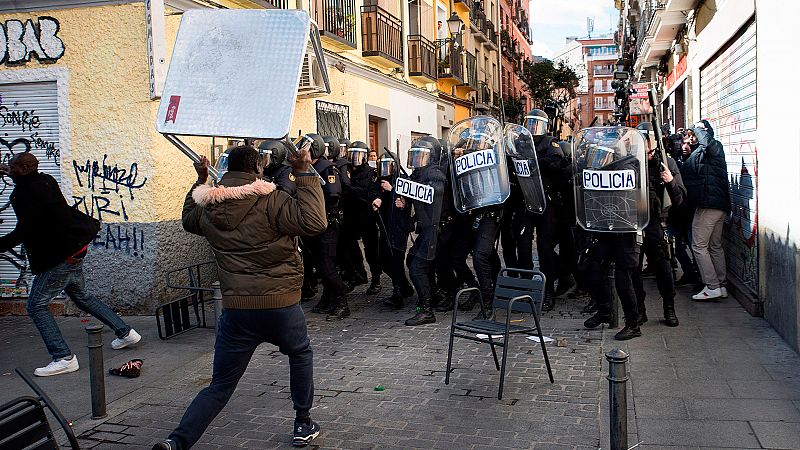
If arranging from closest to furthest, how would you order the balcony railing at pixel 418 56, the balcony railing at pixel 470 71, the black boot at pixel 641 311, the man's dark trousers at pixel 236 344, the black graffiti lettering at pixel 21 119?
1. the man's dark trousers at pixel 236 344
2. the black boot at pixel 641 311
3. the black graffiti lettering at pixel 21 119
4. the balcony railing at pixel 418 56
5. the balcony railing at pixel 470 71

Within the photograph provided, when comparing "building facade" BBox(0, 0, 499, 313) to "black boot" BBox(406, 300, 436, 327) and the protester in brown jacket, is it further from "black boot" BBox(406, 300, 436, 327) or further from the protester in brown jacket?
the protester in brown jacket

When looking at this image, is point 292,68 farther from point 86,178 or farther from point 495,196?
point 86,178

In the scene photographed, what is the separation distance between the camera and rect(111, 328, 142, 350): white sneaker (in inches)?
279

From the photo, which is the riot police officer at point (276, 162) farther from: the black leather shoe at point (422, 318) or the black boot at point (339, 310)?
the black leather shoe at point (422, 318)

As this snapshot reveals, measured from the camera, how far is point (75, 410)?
211 inches

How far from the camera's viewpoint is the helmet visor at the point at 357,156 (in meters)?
9.30

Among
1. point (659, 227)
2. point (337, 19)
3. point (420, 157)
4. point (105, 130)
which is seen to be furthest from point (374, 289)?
point (337, 19)

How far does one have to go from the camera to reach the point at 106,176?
8.75 m

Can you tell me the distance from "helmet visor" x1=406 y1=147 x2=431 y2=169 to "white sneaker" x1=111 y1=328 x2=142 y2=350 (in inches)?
126

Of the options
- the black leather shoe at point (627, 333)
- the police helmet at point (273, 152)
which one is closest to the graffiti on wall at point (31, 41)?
the police helmet at point (273, 152)

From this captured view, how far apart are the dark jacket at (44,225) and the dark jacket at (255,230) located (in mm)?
2400

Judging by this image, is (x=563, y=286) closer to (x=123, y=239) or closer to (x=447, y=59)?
(x=123, y=239)

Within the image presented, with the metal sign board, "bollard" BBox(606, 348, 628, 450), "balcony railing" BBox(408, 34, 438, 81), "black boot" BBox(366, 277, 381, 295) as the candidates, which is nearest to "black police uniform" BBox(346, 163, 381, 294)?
"black boot" BBox(366, 277, 381, 295)

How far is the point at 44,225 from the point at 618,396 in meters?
4.65
